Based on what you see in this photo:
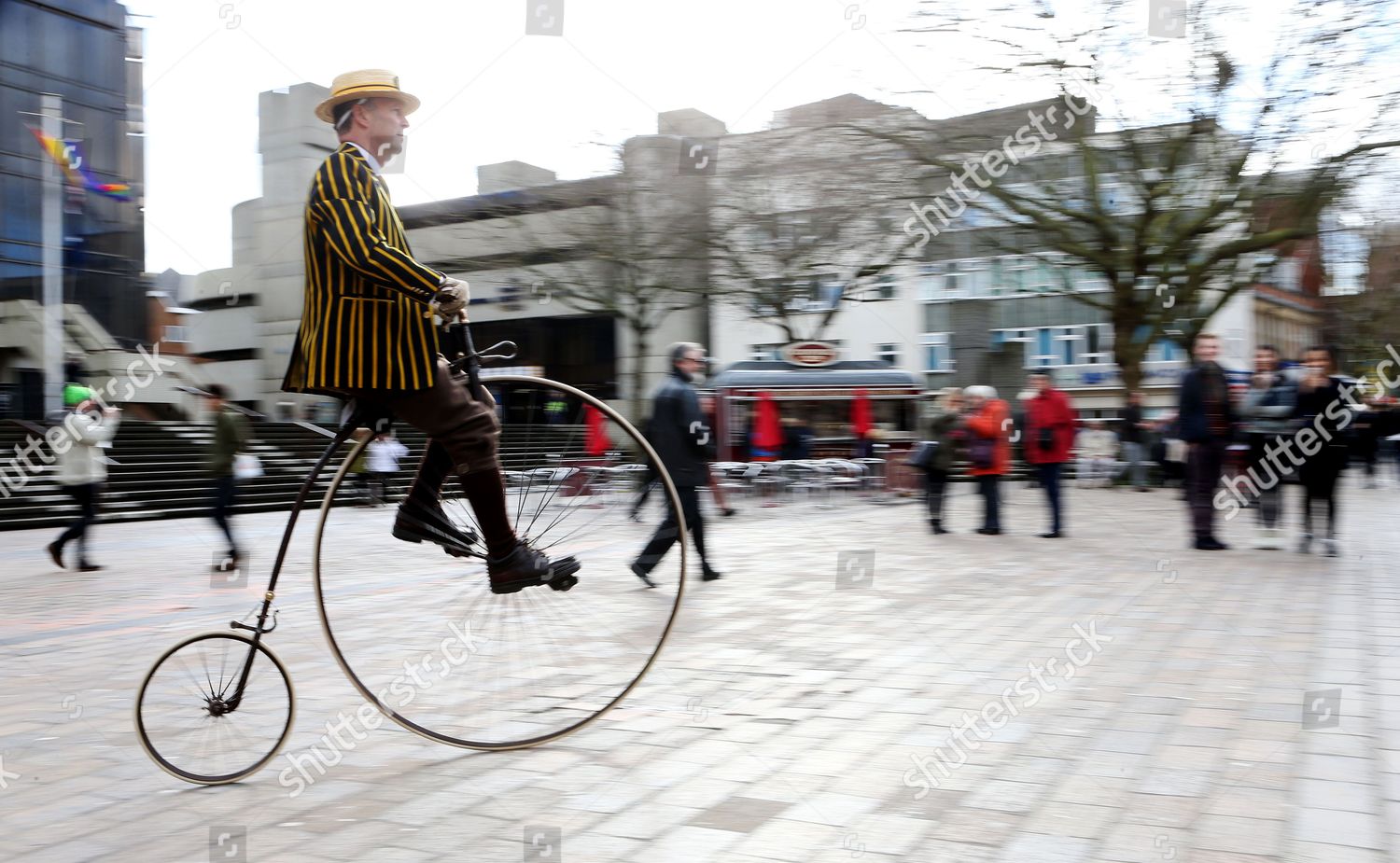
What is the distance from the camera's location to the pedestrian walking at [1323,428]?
398 inches

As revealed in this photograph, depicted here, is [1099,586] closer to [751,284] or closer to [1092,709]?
[1092,709]

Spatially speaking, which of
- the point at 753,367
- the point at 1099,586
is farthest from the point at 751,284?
the point at 1099,586

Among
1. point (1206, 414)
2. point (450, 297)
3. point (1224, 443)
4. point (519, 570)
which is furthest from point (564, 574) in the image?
point (1224, 443)

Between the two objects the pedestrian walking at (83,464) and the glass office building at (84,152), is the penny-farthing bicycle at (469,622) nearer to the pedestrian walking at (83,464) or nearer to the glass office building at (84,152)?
the pedestrian walking at (83,464)

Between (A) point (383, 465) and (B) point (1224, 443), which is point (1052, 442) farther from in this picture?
(A) point (383, 465)

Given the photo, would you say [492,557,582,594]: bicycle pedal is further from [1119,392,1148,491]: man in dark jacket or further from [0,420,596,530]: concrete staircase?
[1119,392,1148,491]: man in dark jacket

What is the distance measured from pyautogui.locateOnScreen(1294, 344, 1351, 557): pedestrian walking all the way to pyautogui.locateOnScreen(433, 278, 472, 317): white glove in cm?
858

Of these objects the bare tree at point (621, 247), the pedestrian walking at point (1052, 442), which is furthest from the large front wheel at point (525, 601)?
the bare tree at point (621, 247)

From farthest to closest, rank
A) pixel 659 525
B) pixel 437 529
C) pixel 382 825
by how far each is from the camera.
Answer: pixel 659 525, pixel 437 529, pixel 382 825

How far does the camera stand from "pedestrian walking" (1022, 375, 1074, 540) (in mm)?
12891

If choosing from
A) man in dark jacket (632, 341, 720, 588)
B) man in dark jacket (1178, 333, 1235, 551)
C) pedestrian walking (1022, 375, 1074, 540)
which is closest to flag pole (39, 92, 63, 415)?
pedestrian walking (1022, 375, 1074, 540)

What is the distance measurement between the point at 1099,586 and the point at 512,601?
18.3 ft

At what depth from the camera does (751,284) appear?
89.1ft

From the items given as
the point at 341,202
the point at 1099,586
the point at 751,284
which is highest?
the point at 751,284
